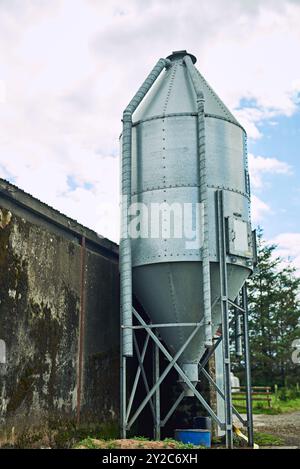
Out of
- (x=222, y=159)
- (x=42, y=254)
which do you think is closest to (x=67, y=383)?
(x=42, y=254)

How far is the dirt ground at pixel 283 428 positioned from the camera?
44.0ft

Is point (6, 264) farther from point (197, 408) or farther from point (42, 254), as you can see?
point (197, 408)

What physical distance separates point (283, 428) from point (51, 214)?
35.1ft

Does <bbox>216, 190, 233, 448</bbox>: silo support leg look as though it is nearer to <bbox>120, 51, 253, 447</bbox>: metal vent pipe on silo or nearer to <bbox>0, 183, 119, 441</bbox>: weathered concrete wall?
<bbox>120, 51, 253, 447</bbox>: metal vent pipe on silo

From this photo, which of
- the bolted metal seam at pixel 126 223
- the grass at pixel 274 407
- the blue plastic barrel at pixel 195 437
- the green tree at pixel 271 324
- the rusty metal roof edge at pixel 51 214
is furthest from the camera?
the green tree at pixel 271 324

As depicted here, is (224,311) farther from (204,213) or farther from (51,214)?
(51,214)

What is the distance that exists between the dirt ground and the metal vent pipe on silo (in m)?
4.04

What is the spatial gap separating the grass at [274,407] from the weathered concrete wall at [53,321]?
44.3 feet

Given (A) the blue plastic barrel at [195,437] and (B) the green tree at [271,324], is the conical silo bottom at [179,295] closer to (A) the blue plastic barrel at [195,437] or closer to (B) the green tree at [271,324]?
(A) the blue plastic barrel at [195,437]

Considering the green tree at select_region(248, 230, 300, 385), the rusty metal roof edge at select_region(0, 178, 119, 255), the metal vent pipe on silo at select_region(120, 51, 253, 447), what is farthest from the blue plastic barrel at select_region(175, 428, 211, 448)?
the green tree at select_region(248, 230, 300, 385)

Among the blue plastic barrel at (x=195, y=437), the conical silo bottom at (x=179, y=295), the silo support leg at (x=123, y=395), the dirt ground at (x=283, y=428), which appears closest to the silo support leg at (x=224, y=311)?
the conical silo bottom at (x=179, y=295)

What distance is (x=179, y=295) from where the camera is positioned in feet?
33.2

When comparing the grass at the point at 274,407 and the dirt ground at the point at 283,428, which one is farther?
the grass at the point at 274,407

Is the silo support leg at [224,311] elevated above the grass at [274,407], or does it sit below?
above
